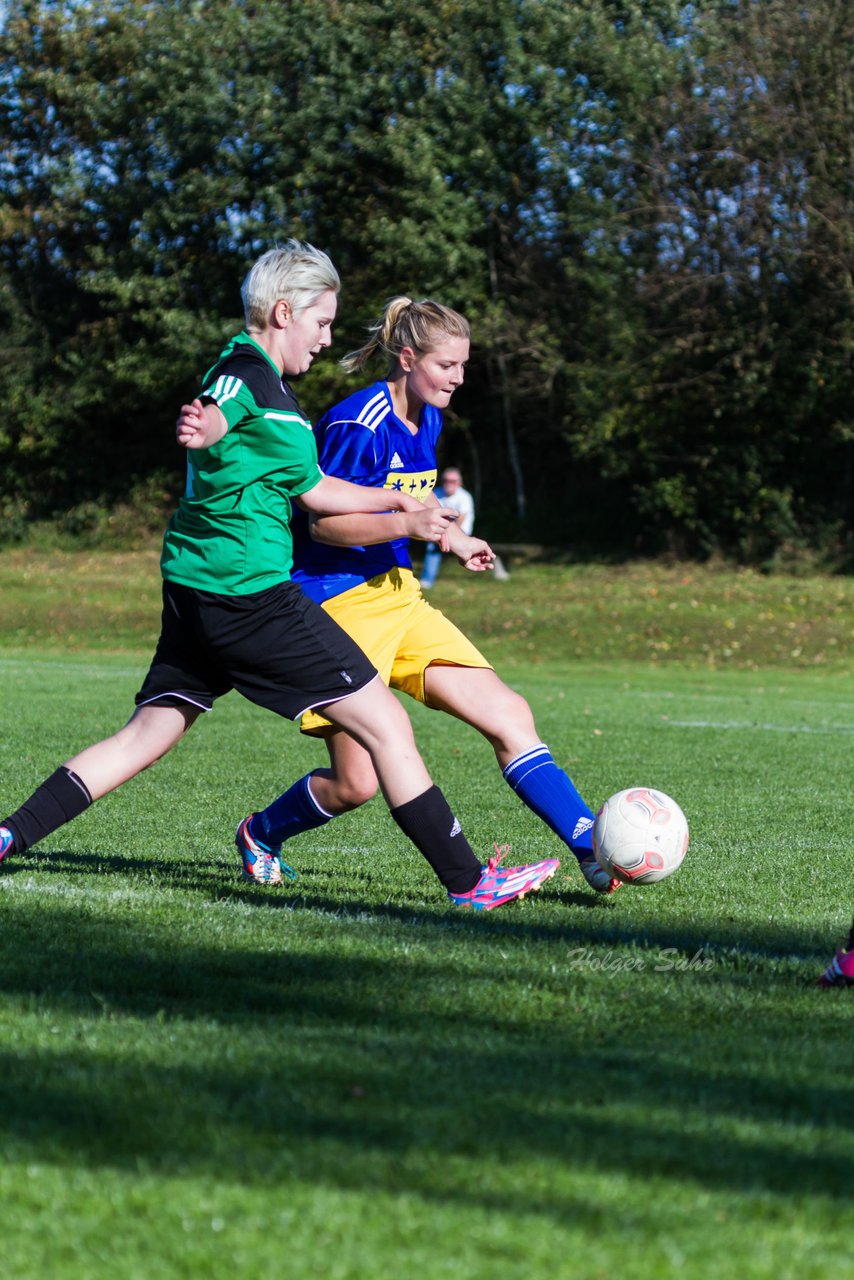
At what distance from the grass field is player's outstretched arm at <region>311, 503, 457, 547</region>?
1.26 meters

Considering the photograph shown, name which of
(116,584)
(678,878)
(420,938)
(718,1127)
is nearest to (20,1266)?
(718,1127)

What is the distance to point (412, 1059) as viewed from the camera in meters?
3.11

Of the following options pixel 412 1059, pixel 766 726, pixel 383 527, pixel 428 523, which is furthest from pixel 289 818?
pixel 766 726

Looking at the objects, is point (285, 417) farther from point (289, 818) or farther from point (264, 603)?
point (289, 818)

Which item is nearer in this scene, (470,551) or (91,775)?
(91,775)

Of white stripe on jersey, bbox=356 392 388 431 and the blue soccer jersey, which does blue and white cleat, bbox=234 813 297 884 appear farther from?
white stripe on jersey, bbox=356 392 388 431

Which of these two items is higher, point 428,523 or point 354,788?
point 428,523

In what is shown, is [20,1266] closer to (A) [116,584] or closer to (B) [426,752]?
(B) [426,752]

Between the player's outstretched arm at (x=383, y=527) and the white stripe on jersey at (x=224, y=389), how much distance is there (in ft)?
2.13

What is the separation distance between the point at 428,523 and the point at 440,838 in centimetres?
105

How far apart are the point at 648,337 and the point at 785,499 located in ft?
13.4

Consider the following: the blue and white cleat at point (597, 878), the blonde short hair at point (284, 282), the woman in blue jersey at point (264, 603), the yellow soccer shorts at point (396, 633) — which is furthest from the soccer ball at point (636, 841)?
the blonde short hair at point (284, 282)

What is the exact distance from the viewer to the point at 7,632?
23.3 meters

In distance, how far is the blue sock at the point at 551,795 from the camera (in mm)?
5316
